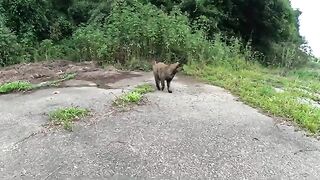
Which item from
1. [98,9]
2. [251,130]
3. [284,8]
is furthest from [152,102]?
[284,8]

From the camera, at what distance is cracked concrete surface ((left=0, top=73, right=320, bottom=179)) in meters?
3.82

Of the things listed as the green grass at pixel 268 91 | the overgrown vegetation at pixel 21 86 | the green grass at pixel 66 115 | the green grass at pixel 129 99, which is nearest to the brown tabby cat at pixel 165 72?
the green grass at pixel 129 99

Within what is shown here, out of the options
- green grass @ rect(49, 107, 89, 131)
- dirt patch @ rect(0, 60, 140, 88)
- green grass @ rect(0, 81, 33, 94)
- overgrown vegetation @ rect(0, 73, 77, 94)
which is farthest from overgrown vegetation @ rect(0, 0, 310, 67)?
green grass @ rect(49, 107, 89, 131)

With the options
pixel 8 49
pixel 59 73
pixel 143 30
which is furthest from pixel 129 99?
pixel 8 49

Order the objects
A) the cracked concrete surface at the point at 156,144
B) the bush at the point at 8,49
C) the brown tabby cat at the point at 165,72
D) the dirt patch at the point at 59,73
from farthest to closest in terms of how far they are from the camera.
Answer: the bush at the point at 8,49
the dirt patch at the point at 59,73
the brown tabby cat at the point at 165,72
the cracked concrete surface at the point at 156,144

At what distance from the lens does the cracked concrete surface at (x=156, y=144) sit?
382cm

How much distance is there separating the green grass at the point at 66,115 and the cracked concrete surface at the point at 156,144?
0.12 metres

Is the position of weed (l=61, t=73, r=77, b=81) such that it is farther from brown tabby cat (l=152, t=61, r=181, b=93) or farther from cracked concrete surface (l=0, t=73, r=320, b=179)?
brown tabby cat (l=152, t=61, r=181, b=93)

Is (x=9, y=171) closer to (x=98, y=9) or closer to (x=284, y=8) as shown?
(x=98, y=9)

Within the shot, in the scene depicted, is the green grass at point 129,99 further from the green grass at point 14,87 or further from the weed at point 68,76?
the weed at point 68,76

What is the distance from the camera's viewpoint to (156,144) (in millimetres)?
4367

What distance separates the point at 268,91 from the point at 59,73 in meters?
4.40

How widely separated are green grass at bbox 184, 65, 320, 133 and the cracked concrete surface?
34 cm

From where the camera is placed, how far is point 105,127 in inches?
190
